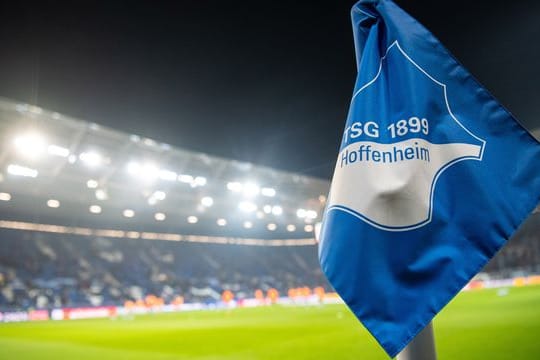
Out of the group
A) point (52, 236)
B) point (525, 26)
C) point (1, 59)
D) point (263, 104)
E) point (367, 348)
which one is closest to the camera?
point (525, 26)

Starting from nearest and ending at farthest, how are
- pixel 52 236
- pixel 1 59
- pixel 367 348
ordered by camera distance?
pixel 1 59
pixel 367 348
pixel 52 236

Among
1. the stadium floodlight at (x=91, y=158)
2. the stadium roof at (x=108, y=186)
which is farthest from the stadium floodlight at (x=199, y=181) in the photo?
the stadium floodlight at (x=91, y=158)

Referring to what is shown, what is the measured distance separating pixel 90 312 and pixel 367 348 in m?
22.6

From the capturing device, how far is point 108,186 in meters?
20.9

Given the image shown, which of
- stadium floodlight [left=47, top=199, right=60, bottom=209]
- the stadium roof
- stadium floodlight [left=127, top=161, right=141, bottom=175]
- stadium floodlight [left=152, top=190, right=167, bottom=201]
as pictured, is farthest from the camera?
stadium floodlight [left=47, top=199, right=60, bottom=209]

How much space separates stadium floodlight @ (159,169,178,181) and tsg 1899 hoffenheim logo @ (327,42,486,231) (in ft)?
64.1

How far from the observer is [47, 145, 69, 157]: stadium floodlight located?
16.7 meters

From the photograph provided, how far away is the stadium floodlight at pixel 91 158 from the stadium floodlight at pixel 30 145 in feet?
5.77

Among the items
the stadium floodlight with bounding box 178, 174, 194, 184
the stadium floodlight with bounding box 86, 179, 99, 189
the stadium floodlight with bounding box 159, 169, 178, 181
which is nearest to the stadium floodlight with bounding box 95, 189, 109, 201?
the stadium floodlight with bounding box 86, 179, 99, 189

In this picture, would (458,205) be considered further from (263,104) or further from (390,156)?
(263,104)

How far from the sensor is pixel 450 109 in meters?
0.97

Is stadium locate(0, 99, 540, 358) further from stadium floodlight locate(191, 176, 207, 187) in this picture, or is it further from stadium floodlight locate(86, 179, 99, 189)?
stadium floodlight locate(191, 176, 207, 187)

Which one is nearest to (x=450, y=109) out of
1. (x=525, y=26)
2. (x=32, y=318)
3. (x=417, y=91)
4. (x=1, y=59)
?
(x=417, y=91)

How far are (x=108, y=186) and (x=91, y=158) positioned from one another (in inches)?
129
